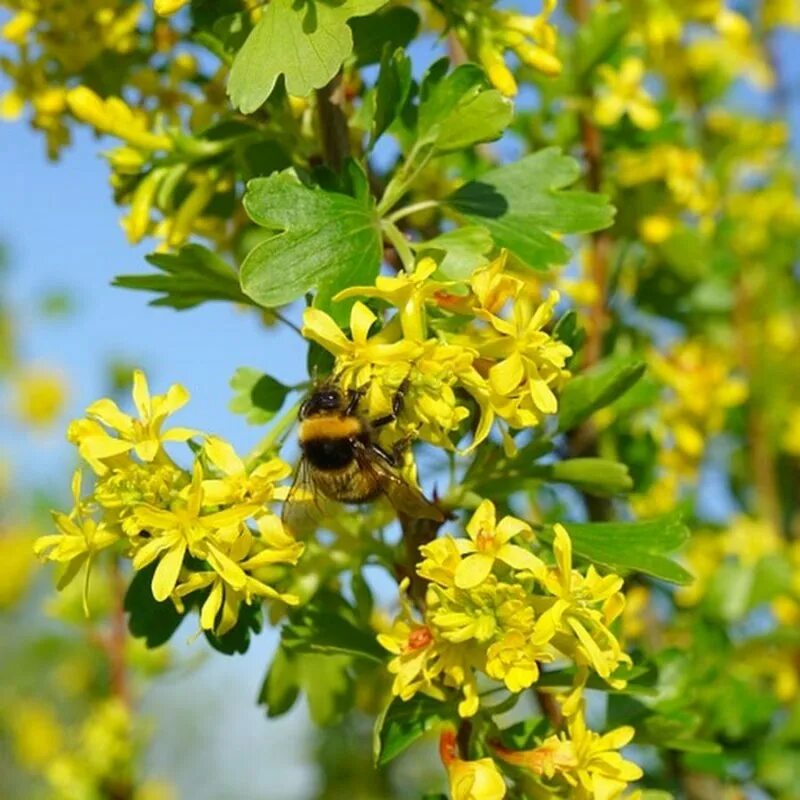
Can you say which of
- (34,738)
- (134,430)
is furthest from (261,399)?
(34,738)

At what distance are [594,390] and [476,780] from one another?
47 cm

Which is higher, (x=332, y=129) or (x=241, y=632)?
(x=332, y=129)

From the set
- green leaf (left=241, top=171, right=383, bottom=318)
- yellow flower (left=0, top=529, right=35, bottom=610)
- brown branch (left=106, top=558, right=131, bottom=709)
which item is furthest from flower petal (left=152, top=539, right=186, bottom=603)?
yellow flower (left=0, top=529, right=35, bottom=610)

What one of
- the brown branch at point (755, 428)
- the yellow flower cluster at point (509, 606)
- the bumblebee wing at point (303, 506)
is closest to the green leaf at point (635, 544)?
the yellow flower cluster at point (509, 606)

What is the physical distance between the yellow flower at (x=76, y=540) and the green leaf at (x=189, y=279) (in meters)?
0.24

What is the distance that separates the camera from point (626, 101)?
2178 millimetres

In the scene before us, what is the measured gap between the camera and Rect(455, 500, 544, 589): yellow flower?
119cm

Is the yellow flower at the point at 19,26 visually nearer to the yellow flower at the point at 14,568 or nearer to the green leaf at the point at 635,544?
the green leaf at the point at 635,544

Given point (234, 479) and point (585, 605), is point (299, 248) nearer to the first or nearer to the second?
point (234, 479)

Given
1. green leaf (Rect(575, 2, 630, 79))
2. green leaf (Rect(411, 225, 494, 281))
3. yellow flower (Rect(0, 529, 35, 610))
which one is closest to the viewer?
green leaf (Rect(411, 225, 494, 281))

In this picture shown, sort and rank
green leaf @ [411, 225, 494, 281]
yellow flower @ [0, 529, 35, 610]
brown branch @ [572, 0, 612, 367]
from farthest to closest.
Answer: yellow flower @ [0, 529, 35, 610]
brown branch @ [572, 0, 612, 367]
green leaf @ [411, 225, 494, 281]

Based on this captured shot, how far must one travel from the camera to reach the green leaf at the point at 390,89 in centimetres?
133

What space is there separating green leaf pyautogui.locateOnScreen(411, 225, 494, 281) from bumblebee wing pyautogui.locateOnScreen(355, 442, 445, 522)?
0.21 metres

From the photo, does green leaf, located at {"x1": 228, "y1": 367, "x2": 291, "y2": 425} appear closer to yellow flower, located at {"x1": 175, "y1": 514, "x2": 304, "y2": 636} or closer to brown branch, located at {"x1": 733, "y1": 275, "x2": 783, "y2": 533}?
yellow flower, located at {"x1": 175, "y1": 514, "x2": 304, "y2": 636}
